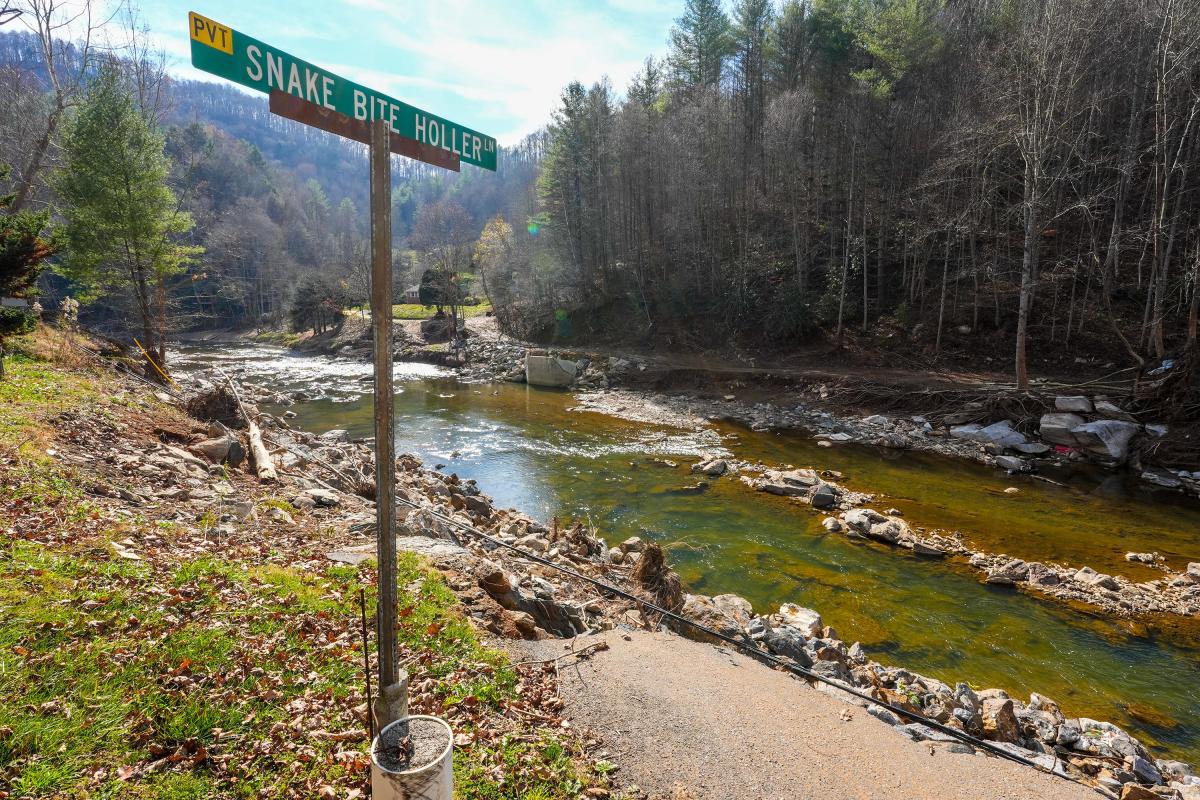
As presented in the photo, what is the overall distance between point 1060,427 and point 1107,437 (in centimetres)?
102

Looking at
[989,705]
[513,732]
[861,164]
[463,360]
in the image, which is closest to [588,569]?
[513,732]

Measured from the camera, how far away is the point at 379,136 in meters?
2.59

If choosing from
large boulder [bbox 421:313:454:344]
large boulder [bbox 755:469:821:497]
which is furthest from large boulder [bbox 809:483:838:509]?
large boulder [bbox 421:313:454:344]

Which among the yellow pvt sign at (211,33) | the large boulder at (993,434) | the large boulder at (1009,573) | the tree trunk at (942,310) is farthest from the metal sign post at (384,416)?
the tree trunk at (942,310)

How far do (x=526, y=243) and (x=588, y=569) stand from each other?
36.6 meters

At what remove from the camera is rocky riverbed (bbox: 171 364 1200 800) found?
5.26 m

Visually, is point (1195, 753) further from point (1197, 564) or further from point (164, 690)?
point (164, 690)

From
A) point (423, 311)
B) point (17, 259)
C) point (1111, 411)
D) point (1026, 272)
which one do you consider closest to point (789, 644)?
point (17, 259)

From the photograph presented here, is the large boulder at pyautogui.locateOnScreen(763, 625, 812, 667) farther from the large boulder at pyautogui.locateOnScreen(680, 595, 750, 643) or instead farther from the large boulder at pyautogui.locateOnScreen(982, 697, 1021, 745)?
the large boulder at pyautogui.locateOnScreen(982, 697, 1021, 745)

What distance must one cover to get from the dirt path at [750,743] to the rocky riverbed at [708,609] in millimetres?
501

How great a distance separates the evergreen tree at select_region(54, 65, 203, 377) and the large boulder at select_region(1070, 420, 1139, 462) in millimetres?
26709

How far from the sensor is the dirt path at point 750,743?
3807 millimetres

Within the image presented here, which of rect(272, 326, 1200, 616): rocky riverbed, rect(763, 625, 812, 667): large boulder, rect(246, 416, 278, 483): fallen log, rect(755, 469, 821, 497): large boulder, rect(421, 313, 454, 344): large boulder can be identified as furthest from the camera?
rect(421, 313, 454, 344): large boulder

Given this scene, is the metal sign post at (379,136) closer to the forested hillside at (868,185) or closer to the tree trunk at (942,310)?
the forested hillside at (868,185)
